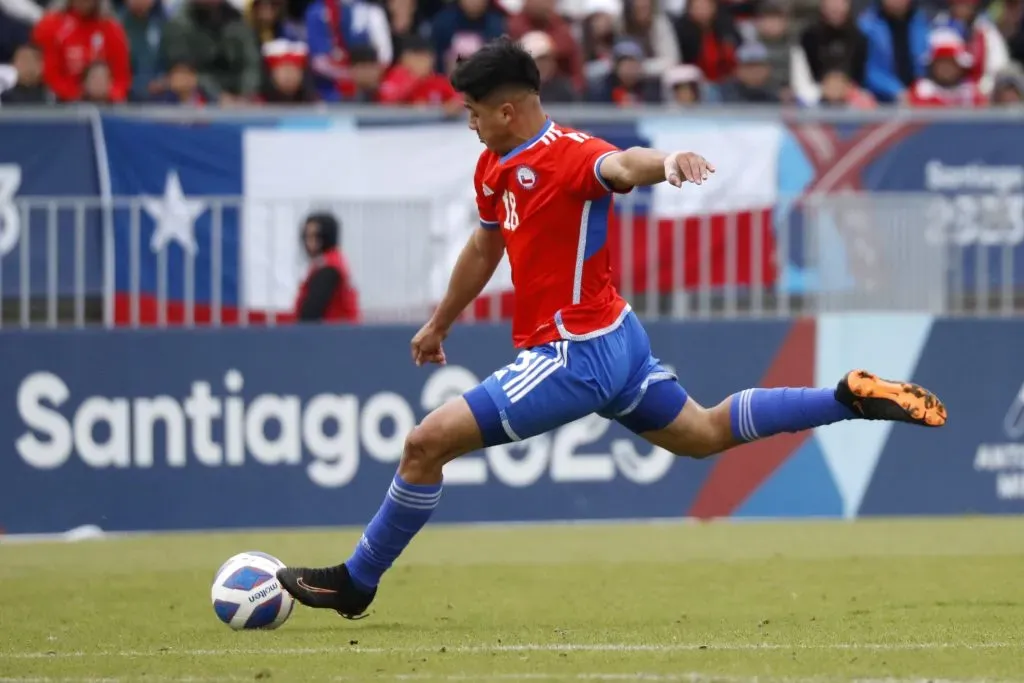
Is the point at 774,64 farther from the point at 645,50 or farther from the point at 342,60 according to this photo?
the point at 342,60

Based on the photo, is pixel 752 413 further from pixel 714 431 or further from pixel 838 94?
pixel 838 94

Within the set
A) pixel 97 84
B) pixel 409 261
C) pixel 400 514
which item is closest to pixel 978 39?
pixel 409 261

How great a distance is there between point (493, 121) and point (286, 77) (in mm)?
8484

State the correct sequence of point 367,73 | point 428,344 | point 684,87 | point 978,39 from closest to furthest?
point 428,344 < point 367,73 < point 684,87 < point 978,39

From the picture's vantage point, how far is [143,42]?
16766 millimetres

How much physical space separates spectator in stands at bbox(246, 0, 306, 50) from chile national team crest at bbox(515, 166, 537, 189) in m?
9.83

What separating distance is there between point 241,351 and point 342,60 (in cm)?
484

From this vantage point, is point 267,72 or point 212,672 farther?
point 267,72

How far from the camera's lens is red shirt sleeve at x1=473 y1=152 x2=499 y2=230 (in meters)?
8.24

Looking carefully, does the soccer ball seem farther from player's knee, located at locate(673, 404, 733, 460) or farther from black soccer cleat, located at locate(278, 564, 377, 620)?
player's knee, located at locate(673, 404, 733, 460)

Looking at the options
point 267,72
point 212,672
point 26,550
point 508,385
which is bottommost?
point 26,550

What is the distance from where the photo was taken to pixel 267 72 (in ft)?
54.8

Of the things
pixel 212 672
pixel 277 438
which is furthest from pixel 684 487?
pixel 212 672

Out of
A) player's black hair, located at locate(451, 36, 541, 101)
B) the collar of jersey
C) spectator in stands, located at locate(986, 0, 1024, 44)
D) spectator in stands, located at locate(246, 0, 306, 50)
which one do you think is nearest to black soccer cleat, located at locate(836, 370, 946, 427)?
the collar of jersey
